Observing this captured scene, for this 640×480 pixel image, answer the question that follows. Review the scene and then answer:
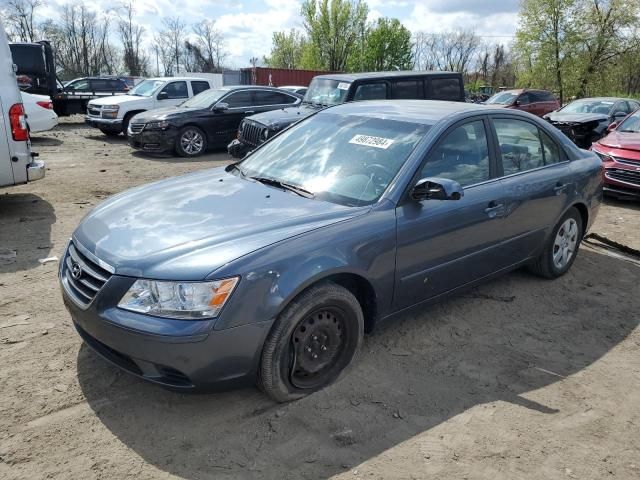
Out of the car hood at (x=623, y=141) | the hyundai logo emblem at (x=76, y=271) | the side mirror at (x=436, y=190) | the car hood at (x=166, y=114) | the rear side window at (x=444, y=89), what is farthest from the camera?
the car hood at (x=166, y=114)

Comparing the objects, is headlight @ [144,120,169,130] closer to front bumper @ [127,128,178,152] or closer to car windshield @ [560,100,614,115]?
front bumper @ [127,128,178,152]

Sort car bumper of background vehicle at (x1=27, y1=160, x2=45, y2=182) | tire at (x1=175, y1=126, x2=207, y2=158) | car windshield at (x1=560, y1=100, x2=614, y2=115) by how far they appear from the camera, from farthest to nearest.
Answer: car windshield at (x1=560, y1=100, x2=614, y2=115) < tire at (x1=175, y1=126, x2=207, y2=158) < car bumper of background vehicle at (x1=27, y1=160, x2=45, y2=182)

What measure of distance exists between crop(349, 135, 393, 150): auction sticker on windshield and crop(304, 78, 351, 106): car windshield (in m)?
5.73

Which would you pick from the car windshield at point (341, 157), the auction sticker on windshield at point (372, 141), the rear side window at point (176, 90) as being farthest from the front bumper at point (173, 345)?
the rear side window at point (176, 90)

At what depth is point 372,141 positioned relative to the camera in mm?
3764

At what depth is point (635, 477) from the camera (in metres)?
2.60

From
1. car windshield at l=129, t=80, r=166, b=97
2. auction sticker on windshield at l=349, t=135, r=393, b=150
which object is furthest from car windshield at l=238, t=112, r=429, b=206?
car windshield at l=129, t=80, r=166, b=97

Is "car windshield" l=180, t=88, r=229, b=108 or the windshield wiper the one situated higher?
"car windshield" l=180, t=88, r=229, b=108

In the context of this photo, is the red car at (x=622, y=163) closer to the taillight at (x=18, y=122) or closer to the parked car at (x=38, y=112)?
the taillight at (x=18, y=122)

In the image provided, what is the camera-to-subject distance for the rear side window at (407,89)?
973 cm

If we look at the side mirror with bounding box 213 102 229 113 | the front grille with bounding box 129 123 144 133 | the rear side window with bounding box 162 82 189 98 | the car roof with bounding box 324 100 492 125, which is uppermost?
the rear side window with bounding box 162 82 189 98

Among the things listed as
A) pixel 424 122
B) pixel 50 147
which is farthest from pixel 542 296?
pixel 50 147

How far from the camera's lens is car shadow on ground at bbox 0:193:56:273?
5.15 m

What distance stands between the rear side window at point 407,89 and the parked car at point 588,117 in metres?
4.92
